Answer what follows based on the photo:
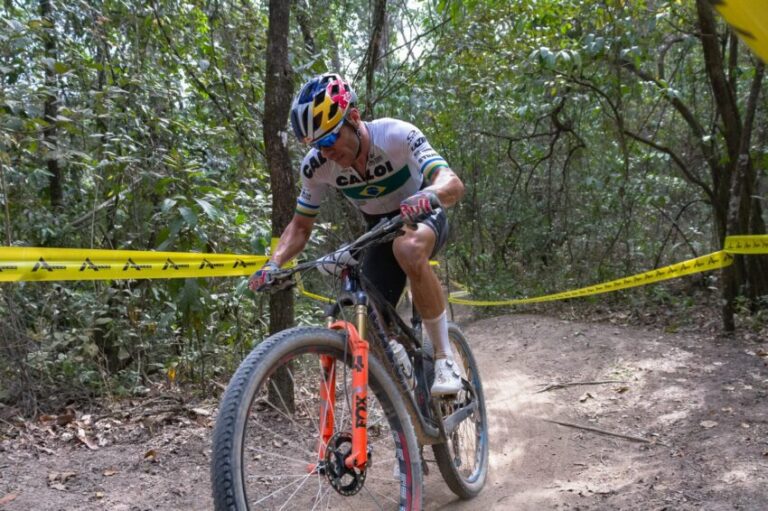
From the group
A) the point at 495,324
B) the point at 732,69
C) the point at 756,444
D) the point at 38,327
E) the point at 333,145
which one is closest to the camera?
the point at 333,145

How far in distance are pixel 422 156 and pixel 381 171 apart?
0.91 ft

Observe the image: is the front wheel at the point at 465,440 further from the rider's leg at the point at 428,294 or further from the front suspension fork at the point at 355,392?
the front suspension fork at the point at 355,392

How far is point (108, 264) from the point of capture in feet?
11.6

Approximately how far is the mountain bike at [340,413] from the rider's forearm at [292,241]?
0.47 meters

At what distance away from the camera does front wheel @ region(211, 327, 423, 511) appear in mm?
1907

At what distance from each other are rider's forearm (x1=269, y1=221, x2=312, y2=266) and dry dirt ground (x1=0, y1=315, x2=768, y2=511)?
1430 mm

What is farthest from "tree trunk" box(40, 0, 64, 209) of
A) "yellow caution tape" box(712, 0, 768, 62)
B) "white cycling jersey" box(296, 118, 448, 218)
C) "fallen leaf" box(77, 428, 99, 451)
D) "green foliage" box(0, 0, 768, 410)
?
"yellow caution tape" box(712, 0, 768, 62)

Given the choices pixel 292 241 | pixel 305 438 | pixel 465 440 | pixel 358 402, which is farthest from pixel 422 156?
pixel 465 440

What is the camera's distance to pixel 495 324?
8.79m

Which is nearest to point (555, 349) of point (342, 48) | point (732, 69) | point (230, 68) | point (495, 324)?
point (495, 324)

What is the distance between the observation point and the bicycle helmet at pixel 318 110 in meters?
2.58

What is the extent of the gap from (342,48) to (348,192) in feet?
28.7

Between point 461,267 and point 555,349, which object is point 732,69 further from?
point 461,267

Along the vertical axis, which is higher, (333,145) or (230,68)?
(230,68)
